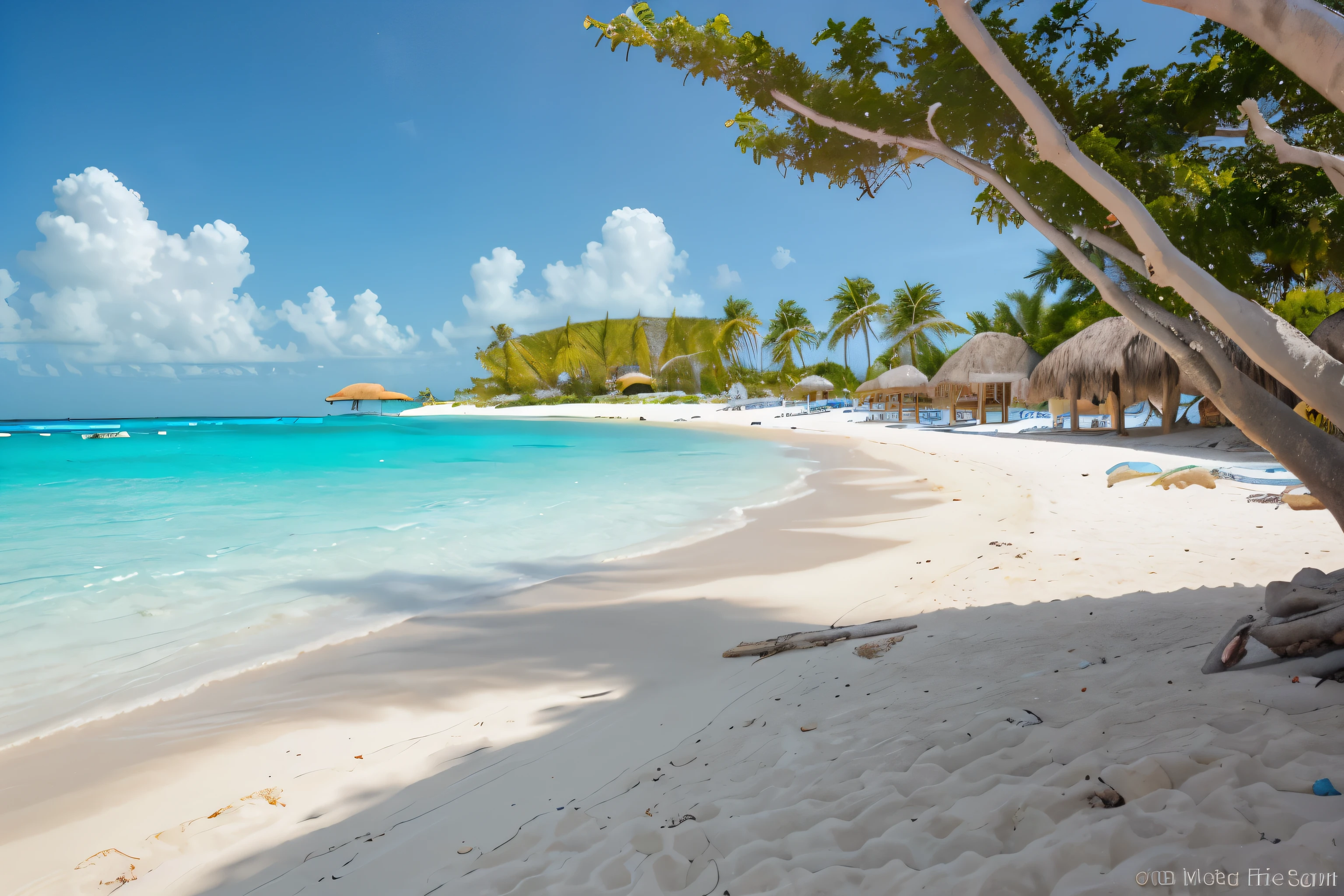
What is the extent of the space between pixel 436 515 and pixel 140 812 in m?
6.35

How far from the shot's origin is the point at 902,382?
24.8m

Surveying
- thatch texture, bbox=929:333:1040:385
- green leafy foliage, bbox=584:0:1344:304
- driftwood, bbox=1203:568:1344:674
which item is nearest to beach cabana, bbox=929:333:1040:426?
thatch texture, bbox=929:333:1040:385

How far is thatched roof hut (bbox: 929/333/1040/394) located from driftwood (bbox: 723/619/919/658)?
19774mm

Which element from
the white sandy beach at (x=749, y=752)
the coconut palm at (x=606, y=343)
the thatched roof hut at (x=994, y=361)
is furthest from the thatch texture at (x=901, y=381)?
the coconut palm at (x=606, y=343)

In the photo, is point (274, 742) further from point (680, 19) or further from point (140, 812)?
point (680, 19)

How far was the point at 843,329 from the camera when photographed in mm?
37781

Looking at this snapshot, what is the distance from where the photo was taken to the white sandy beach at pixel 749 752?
1.43 meters

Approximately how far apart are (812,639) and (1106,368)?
1486 cm

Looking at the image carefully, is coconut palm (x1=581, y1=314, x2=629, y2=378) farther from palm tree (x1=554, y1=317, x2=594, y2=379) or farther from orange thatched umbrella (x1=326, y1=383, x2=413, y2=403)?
orange thatched umbrella (x1=326, y1=383, x2=413, y2=403)

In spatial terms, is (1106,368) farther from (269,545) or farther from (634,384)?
(634,384)

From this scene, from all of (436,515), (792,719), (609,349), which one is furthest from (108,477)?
(609,349)

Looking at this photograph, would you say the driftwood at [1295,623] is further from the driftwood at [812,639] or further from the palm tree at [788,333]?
the palm tree at [788,333]

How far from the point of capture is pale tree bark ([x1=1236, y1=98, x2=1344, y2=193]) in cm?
229

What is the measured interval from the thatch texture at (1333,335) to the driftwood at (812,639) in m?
2.30
